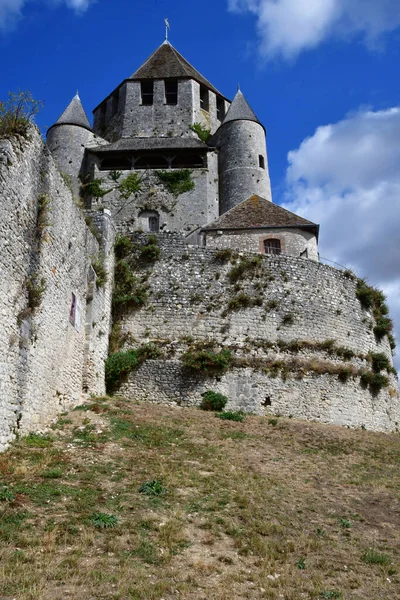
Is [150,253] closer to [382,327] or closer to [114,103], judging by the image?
[382,327]

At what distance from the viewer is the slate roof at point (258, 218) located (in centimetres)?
2212

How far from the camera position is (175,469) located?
30.9ft

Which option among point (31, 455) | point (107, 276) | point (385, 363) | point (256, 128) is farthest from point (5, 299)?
point (256, 128)

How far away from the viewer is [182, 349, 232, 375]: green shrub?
52.7 feet

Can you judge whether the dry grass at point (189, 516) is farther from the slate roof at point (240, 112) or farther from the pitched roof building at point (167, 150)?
the slate roof at point (240, 112)

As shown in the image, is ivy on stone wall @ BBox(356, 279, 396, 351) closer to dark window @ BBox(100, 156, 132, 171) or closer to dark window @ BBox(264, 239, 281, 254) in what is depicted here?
dark window @ BBox(264, 239, 281, 254)

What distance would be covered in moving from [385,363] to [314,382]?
12.0 feet

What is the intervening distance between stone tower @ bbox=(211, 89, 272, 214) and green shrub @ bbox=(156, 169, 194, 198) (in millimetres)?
2026

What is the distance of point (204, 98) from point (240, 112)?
449 cm

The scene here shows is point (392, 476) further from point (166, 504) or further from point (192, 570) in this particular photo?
point (192, 570)

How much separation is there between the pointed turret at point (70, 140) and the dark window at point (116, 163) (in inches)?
54.5

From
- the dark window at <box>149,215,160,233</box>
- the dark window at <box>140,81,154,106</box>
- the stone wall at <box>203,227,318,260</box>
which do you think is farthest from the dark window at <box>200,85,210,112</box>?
the stone wall at <box>203,227,318,260</box>

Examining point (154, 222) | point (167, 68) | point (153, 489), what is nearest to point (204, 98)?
point (167, 68)

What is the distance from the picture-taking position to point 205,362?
1608 centimetres
